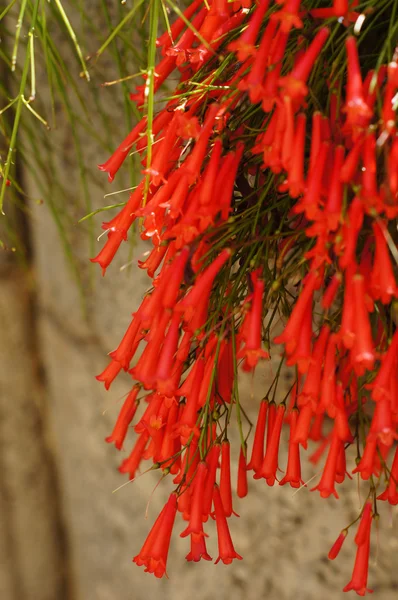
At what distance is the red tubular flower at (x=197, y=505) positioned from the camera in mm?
319

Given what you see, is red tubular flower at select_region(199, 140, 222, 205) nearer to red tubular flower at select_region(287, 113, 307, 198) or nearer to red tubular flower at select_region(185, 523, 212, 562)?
red tubular flower at select_region(287, 113, 307, 198)

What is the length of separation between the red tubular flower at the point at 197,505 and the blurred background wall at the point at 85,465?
19 cm

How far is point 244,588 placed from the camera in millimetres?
638

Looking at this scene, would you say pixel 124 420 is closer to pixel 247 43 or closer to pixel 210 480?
pixel 210 480

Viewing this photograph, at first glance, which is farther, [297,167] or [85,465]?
[85,465]

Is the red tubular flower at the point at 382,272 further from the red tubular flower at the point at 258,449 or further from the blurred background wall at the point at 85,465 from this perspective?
the blurred background wall at the point at 85,465

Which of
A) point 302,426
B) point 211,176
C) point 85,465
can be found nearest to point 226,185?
point 211,176

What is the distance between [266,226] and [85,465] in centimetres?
55

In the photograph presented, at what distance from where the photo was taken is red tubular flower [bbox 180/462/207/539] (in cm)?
32

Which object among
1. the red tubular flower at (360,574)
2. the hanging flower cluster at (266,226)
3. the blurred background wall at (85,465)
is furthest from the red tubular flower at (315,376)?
the blurred background wall at (85,465)

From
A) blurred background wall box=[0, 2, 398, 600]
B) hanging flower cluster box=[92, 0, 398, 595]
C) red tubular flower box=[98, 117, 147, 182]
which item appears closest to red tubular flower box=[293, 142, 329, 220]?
hanging flower cluster box=[92, 0, 398, 595]

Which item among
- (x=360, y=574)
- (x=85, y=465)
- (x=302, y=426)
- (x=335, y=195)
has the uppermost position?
(x=335, y=195)

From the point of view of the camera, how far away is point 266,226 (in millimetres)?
330

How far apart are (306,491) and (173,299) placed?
1.03 ft
